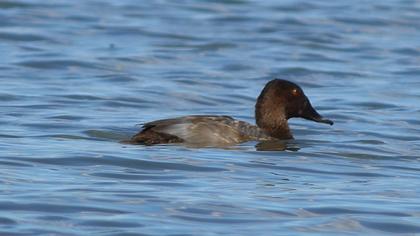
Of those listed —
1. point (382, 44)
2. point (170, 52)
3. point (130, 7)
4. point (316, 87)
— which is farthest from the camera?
point (130, 7)

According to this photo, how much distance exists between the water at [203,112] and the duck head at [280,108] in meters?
0.27

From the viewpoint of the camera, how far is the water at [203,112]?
34.5ft

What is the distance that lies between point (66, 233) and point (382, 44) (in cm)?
1547

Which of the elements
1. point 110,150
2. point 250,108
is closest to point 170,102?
point 250,108

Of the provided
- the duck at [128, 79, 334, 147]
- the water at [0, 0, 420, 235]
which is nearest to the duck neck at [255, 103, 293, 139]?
the duck at [128, 79, 334, 147]

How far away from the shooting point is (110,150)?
1359 centimetres

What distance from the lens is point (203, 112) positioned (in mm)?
17547

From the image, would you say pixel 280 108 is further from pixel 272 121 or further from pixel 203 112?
pixel 203 112

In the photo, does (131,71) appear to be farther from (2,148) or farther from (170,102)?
(2,148)

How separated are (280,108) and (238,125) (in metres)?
0.81

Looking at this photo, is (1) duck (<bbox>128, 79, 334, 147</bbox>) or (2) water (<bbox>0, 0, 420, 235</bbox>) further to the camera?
(1) duck (<bbox>128, 79, 334, 147</bbox>)

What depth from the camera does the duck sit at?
45.7 ft

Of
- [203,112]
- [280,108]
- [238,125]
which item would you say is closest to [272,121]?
[280,108]

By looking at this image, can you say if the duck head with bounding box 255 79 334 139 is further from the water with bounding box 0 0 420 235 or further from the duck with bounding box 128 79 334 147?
the water with bounding box 0 0 420 235
